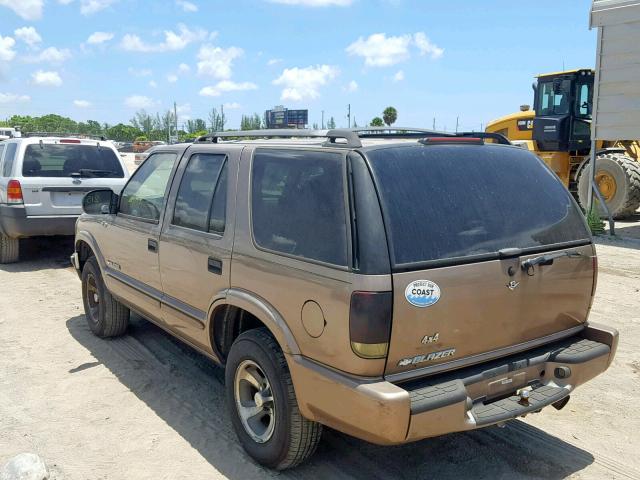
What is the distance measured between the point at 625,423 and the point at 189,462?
9.45 feet

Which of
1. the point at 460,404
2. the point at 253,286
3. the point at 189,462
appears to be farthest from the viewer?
the point at 189,462

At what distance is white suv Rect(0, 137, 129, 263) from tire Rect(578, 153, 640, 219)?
9498mm

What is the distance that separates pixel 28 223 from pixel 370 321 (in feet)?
23.6

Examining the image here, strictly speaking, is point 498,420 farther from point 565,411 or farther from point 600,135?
point 600,135

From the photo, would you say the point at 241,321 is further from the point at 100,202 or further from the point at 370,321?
the point at 100,202

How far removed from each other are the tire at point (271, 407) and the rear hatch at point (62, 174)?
18.7 ft

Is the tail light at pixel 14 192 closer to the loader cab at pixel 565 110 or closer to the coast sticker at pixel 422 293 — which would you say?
the coast sticker at pixel 422 293

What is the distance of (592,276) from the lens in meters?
3.54

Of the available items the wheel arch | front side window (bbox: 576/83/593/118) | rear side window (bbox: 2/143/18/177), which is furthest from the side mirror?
front side window (bbox: 576/83/593/118)

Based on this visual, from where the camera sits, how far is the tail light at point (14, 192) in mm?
8320

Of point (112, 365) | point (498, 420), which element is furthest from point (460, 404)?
point (112, 365)

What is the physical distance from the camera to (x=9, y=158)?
8836 millimetres

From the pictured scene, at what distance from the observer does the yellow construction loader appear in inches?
494

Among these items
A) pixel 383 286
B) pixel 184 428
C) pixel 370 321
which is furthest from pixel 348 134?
pixel 184 428
